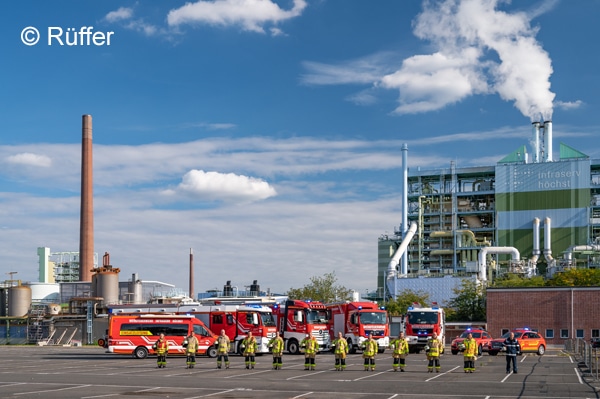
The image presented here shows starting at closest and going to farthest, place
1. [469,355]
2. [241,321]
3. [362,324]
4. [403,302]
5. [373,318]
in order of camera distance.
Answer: [469,355]
[241,321]
[362,324]
[373,318]
[403,302]

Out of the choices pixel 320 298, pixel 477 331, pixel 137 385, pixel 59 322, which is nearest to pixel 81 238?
pixel 59 322

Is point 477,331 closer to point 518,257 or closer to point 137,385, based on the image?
point 137,385

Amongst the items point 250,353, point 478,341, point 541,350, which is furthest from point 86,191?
point 250,353

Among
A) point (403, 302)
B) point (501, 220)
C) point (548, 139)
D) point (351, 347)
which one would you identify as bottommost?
point (403, 302)

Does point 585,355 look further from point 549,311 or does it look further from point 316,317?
point 549,311

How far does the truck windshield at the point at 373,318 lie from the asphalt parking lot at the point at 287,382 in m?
13.3

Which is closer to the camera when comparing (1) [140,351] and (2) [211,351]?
(1) [140,351]

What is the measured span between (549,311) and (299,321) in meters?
→ 30.8

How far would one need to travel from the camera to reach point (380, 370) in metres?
35.9

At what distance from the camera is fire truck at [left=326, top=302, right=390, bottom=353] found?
5222 centimetres

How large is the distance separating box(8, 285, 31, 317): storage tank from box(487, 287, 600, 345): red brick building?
57.9 m

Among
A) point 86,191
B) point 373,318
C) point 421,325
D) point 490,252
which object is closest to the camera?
point 421,325

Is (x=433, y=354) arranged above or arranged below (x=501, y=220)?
below

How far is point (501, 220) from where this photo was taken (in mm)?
119250
